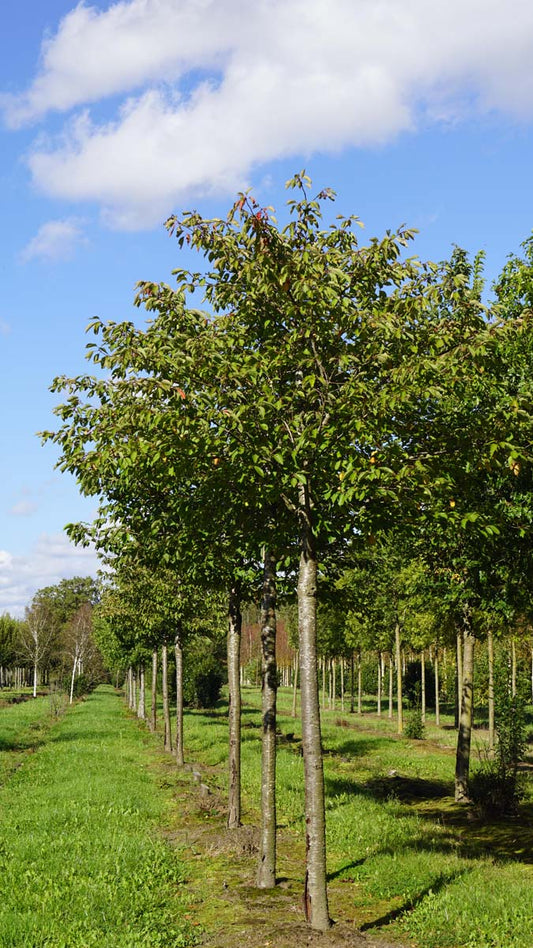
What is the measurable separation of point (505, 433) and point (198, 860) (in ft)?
29.0

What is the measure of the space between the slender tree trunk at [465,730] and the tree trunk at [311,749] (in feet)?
34.3

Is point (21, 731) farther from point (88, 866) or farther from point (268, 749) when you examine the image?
point (268, 749)

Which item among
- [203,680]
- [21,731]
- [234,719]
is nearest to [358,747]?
[234,719]

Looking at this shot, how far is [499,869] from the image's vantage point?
1123 centimetres

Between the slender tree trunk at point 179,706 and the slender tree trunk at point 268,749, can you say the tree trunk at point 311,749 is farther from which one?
the slender tree trunk at point 179,706

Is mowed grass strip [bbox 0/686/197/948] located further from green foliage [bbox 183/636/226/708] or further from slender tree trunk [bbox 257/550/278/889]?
green foliage [bbox 183/636/226/708]

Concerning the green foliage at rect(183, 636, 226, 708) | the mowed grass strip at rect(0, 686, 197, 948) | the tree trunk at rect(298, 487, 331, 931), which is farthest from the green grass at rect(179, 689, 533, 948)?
the green foliage at rect(183, 636, 226, 708)

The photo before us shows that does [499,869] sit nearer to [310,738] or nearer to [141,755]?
[310,738]

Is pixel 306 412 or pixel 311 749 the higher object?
pixel 306 412

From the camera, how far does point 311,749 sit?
27.9ft

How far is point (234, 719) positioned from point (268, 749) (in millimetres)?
4032

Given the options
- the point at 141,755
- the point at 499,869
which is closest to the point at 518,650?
the point at 141,755

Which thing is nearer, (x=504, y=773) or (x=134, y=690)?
(x=504, y=773)

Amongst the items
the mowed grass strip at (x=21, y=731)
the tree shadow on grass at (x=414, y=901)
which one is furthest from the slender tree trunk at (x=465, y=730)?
the mowed grass strip at (x=21, y=731)
